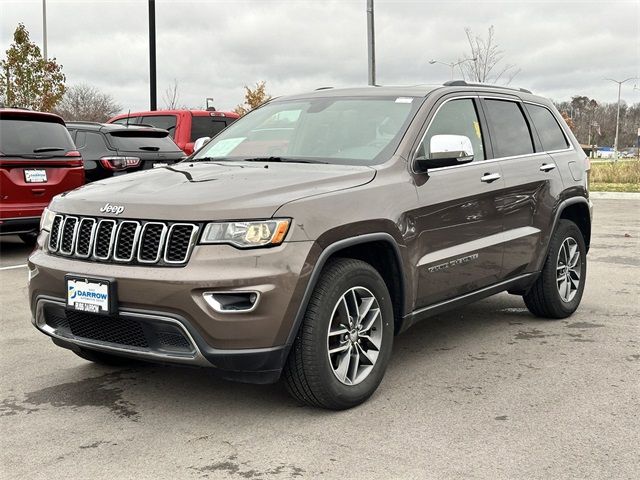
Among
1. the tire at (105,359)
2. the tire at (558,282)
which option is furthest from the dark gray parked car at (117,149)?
the tire at (558,282)

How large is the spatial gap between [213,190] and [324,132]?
4.21 ft

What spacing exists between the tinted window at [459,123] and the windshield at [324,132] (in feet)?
0.58

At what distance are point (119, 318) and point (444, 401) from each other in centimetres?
176

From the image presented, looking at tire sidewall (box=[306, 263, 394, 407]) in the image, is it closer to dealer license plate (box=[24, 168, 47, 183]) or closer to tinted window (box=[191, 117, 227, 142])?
dealer license plate (box=[24, 168, 47, 183])

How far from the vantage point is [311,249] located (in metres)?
3.74

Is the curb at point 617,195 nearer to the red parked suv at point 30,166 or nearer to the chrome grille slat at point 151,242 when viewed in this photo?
the red parked suv at point 30,166

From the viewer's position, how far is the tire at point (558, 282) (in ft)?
19.5

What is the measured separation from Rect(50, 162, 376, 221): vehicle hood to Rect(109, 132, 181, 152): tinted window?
21.1 feet

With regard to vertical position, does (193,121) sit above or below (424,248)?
above

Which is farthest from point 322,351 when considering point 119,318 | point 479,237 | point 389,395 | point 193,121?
point 193,121

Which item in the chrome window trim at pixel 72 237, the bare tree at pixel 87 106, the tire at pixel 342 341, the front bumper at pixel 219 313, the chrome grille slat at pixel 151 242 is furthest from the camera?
the bare tree at pixel 87 106

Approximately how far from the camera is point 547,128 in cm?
623

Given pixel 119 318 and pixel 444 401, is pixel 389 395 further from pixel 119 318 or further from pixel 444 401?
pixel 119 318

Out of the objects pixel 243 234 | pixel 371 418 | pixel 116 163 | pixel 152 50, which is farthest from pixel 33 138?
pixel 152 50
